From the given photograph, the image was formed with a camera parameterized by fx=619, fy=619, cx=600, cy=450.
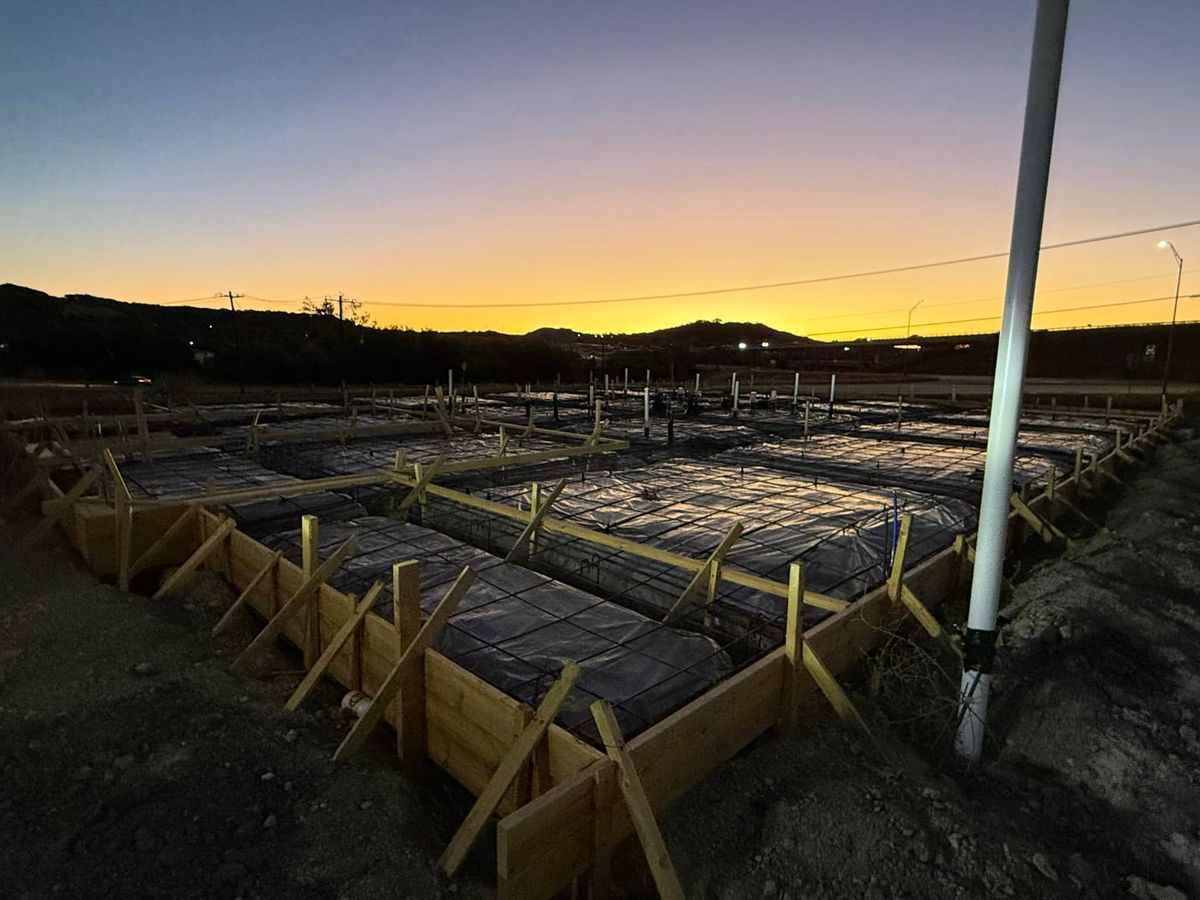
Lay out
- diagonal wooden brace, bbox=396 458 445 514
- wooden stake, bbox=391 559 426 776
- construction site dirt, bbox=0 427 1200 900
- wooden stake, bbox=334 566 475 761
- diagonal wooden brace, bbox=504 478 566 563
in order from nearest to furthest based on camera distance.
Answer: construction site dirt, bbox=0 427 1200 900
wooden stake, bbox=334 566 475 761
wooden stake, bbox=391 559 426 776
diagonal wooden brace, bbox=504 478 566 563
diagonal wooden brace, bbox=396 458 445 514

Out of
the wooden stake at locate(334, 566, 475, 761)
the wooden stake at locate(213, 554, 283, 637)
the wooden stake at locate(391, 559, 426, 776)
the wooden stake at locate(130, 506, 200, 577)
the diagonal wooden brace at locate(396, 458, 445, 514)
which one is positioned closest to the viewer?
the wooden stake at locate(334, 566, 475, 761)

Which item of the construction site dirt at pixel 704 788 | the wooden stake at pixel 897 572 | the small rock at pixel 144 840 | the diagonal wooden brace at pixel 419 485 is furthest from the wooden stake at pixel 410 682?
the diagonal wooden brace at pixel 419 485

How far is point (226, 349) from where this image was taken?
61750mm

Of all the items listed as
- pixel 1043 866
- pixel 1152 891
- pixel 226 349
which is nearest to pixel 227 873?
pixel 1043 866

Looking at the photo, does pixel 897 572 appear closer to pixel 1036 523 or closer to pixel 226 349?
pixel 1036 523

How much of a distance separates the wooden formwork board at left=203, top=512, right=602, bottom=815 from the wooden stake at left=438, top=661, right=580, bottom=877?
0.19 meters

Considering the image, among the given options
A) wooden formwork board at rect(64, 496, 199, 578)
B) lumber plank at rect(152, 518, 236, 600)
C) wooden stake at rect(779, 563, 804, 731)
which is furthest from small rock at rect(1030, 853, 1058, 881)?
wooden formwork board at rect(64, 496, 199, 578)

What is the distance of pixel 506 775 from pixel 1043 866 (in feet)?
11.2

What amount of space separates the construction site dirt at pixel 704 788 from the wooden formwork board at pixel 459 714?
1.11ft

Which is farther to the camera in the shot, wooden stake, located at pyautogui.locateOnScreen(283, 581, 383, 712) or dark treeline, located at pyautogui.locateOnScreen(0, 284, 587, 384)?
dark treeline, located at pyautogui.locateOnScreen(0, 284, 587, 384)

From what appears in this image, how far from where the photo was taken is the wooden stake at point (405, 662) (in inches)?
200

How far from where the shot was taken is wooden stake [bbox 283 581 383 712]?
5.82 m

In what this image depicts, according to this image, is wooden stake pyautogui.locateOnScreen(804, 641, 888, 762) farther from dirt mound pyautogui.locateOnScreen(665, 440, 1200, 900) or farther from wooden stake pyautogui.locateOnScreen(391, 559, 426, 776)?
wooden stake pyautogui.locateOnScreen(391, 559, 426, 776)

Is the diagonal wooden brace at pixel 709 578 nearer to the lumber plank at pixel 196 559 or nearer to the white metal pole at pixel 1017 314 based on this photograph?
the white metal pole at pixel 1017 314
